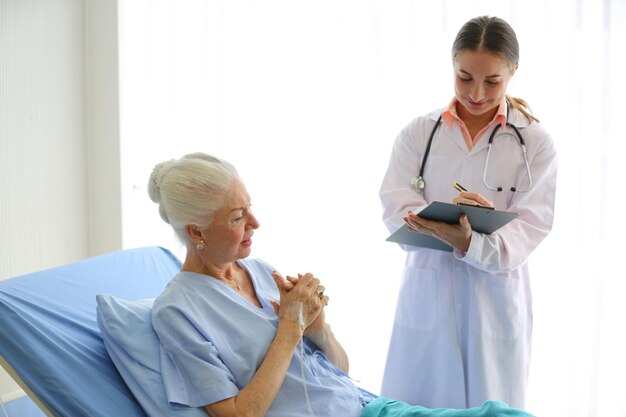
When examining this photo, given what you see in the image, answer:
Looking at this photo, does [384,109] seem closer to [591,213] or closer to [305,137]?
[305,137]

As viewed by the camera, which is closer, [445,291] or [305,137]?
[445,291]

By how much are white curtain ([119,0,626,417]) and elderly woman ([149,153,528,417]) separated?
3.56ft

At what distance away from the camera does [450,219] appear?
5.93ft

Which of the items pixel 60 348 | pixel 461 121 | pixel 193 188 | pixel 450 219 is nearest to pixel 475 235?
pixel 450 219

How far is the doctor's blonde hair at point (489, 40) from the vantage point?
1.84 meters

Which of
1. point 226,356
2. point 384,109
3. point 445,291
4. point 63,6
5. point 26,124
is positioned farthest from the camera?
point 63,6

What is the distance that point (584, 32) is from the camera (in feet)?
7.88

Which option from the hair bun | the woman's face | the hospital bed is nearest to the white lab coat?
the woman's face

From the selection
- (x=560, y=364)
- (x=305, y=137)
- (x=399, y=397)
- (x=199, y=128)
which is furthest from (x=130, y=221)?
(x=560, y=364)

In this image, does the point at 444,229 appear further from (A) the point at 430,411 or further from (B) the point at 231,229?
(B) the point at 231,229

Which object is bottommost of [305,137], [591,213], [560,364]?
[560,364]

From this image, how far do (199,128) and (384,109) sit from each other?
3.09 feet

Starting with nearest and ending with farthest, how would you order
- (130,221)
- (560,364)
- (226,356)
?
1. (226,356)
2. (560,364)
3. (130,221)

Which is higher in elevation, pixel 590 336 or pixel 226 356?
pixel 226 356
